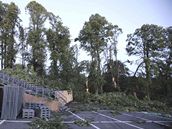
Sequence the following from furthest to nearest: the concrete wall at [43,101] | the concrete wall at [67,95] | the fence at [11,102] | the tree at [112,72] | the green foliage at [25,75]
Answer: the tree at [112,72] < the green foliage at [25,75] < the concrete wall at [67,95] < the concrete wall at [43,101] < the fence at [11,102]

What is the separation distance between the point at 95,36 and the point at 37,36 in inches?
346

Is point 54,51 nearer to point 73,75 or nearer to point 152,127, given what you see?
point 73,75

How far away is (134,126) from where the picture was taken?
18672mm

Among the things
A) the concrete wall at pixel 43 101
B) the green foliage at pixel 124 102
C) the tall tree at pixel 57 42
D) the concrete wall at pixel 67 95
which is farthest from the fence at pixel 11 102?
the tall tree at pixel 57 42

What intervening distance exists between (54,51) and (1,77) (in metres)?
18.9

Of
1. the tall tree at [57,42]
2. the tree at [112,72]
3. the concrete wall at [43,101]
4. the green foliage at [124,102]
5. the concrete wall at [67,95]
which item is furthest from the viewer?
the tree at [112,72]

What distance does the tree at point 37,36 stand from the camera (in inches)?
1646

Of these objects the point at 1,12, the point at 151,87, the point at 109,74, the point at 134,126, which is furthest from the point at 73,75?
the point at 134,126

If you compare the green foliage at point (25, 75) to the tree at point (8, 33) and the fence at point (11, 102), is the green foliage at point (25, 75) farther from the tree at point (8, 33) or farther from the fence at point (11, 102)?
the fence at point (11, 102)

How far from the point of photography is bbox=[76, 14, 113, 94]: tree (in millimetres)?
43531

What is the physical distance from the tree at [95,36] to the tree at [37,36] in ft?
20.2

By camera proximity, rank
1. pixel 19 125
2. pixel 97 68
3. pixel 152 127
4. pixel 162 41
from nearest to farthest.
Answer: pixel 19 125 < pixel 152 127 < pixel 162 41 < pixel 97 68

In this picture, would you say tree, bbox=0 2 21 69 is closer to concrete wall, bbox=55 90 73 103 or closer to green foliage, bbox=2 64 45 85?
green foliage, bbox=2 64 45 85

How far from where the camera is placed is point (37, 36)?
4209cm
